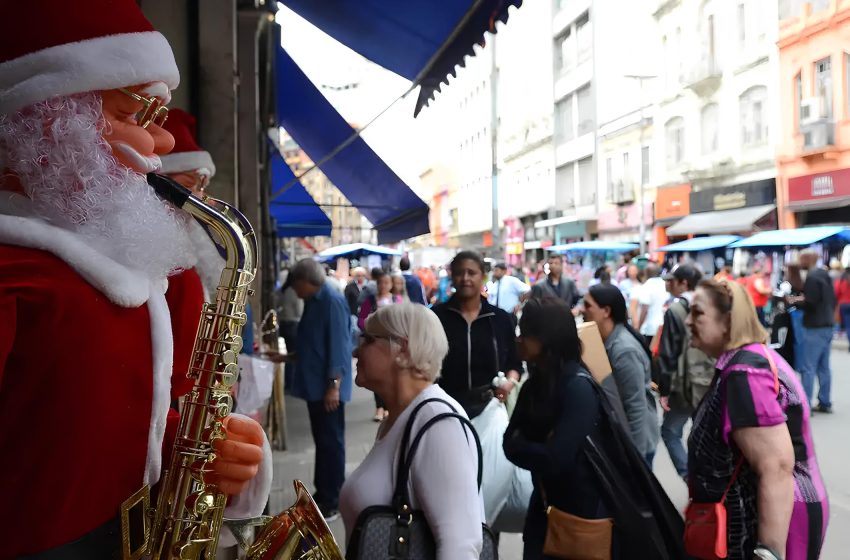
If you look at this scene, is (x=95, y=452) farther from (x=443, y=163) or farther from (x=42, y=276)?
(x=443, y=163)

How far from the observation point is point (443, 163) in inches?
2906

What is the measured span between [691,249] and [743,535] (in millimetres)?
19178

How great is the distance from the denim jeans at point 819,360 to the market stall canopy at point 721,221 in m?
15.4

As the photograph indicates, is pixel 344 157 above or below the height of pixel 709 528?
above

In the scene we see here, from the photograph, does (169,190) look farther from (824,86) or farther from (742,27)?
(742,27)

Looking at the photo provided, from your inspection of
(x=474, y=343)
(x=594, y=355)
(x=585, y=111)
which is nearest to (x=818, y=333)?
(x=474, y=343)

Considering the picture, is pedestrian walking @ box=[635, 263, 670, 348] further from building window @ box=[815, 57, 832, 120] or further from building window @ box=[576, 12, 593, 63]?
building window @ box=[576, 12, 593, 63]

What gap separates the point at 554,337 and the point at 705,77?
25650 mm

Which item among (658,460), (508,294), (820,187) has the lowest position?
(658,460)

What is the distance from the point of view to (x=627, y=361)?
4594 millimetres

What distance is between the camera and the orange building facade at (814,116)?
2064cm

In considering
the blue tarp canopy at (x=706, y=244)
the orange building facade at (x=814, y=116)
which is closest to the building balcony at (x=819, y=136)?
the orange building facade at (x=814, y=116)

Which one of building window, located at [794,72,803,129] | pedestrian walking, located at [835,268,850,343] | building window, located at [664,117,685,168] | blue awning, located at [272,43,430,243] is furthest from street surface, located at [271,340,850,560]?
building window, located at [664,117,685,168]

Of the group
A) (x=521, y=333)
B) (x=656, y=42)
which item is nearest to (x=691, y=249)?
(x=656, y=42)
